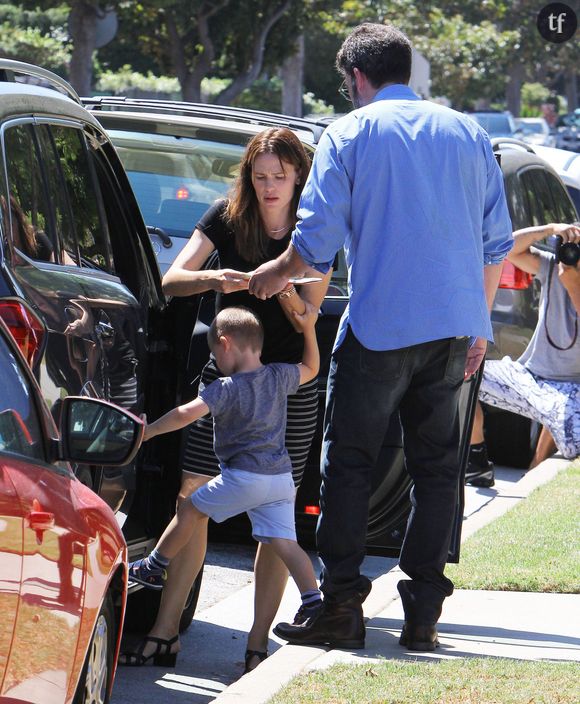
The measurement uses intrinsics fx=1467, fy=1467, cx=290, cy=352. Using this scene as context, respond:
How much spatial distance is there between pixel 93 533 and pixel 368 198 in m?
1.81

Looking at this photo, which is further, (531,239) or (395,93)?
(531,239)

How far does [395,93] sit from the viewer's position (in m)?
4.90

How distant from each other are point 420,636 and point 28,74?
2.26 m

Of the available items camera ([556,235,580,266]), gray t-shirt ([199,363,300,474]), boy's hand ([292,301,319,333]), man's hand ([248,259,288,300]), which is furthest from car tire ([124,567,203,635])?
camera ([556,235,580,266])

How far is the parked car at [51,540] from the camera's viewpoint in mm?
2818

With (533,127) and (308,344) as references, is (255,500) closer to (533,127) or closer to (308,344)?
(308,344)

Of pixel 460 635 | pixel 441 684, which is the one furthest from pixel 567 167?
pixel 441 684

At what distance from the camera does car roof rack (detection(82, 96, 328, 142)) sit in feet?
23.0

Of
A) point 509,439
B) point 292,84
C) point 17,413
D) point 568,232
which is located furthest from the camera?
point 292,84

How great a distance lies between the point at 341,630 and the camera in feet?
16.3

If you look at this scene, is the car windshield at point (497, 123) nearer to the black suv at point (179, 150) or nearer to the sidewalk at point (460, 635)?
the black suv at point (179, 150)

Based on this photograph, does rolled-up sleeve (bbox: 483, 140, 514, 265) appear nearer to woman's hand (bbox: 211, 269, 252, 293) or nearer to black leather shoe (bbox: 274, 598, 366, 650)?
woman's hand (bbox: 211, 269, 252, 293)

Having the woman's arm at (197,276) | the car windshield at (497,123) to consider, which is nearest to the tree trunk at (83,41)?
the woman's arm at (197,276)

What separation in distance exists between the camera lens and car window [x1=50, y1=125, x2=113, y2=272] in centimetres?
415
